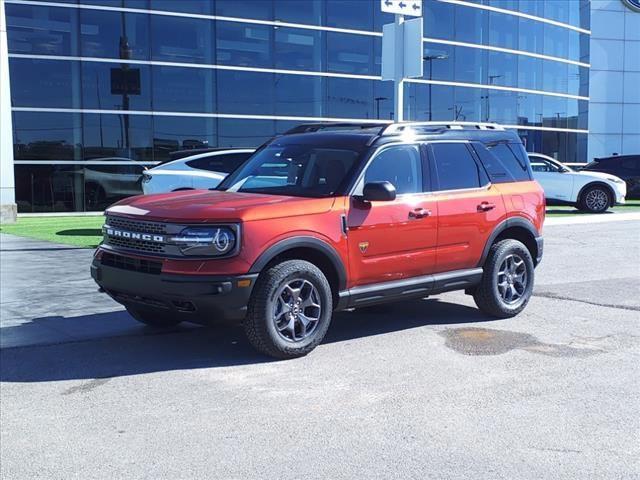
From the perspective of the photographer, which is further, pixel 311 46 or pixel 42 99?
pixel 311 46

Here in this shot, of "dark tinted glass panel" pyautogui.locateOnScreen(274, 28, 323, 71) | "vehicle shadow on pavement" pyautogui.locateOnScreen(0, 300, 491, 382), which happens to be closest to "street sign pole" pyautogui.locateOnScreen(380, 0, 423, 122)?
"vehicle shadow on pavement" pyautogui.locateOnScreen(0, 300, 491, 382)

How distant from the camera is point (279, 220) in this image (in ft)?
18.5

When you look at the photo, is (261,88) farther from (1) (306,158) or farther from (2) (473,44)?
(1) (306,158)

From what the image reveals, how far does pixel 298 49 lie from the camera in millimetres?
23094

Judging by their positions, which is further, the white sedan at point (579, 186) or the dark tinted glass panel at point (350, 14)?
the dark tinted glass panel at point (350, 14)

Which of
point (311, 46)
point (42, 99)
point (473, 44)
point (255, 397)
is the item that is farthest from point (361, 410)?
point (473, 44)

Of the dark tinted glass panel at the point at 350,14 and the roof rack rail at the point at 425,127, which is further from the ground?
the dark tinted glass panel at the point at 350,14

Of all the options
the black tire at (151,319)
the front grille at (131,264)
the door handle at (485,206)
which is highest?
the door handle at (485,206)

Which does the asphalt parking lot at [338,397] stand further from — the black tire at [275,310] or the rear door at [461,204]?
the rear door at [461,204]

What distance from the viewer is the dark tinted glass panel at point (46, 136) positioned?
1981 centimetres

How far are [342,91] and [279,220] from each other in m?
18.9

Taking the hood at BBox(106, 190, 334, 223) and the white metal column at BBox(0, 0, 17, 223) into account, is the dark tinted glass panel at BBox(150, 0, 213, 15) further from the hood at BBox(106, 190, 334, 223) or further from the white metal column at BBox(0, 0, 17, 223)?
the hood at BBox(106, 190, 334, 223)

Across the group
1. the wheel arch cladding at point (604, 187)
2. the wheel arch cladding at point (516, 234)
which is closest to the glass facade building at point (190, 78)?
the wheel arch cladding at point (604, 187)

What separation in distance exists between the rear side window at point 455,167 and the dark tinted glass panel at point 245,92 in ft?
51.3
